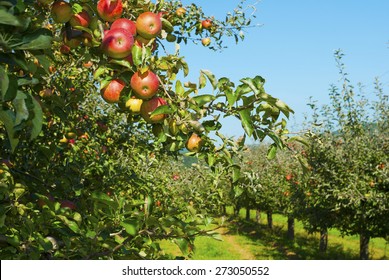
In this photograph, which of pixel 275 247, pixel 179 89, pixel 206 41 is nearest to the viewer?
pixel 179 89

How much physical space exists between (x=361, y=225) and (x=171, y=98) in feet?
34.9

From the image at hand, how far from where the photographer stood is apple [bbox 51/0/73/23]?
2.03m

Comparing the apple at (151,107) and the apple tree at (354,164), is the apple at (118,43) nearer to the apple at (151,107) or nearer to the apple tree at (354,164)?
the apple at (151,107)

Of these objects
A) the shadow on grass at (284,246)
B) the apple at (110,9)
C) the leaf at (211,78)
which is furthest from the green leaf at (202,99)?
the shadow on grass at (284,246)

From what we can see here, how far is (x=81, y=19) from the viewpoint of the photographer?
6.91 ft

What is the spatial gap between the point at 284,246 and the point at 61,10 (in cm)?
1763

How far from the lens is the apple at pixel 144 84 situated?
188 centimetres

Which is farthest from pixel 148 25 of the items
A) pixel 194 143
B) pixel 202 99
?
pixel 194 143

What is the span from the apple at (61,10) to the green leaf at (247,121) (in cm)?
92

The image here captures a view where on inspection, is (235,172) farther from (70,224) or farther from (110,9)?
(110,9)

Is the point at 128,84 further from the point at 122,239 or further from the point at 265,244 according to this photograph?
the point at 265,244

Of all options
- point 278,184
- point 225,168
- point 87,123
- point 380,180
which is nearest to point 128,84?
point 225,168

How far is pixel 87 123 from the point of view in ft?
15.6
